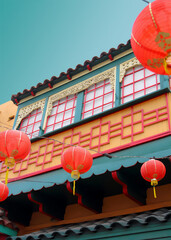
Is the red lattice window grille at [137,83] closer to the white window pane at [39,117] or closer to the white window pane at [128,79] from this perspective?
the white window pane at [128,79]

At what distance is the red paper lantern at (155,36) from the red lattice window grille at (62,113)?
534 cm

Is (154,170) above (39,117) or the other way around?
the other way around

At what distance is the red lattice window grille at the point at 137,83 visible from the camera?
26.0 feet

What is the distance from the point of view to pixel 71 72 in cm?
1027

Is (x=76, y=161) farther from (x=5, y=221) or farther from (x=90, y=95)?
(x=90, y=95)

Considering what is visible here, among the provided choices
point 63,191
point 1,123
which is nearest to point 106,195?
point 63,191

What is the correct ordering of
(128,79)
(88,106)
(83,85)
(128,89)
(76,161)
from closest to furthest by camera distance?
(76,161) → (128,89) → (128,79) → (88,106) → (83,85)

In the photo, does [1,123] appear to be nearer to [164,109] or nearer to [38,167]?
[38,167]

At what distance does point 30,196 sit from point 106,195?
1883mm

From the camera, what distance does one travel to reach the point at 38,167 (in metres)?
8.73

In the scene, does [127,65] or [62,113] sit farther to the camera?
[62,113]

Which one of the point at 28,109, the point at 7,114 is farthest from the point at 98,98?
the point at 7,114

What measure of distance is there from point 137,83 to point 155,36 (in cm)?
437

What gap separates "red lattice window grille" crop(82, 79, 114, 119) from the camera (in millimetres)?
8727
